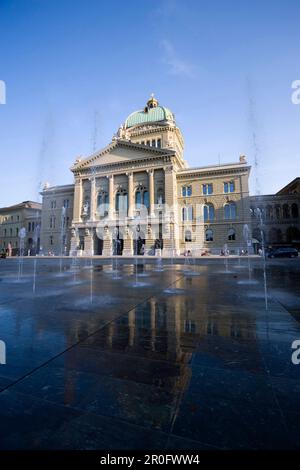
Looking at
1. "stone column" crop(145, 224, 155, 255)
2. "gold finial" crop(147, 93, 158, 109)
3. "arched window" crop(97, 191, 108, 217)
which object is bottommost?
"stone column" crop(145, 224, 155, 255)

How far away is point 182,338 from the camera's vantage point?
3.33 m

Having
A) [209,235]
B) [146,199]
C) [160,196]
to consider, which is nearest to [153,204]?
[160,196]

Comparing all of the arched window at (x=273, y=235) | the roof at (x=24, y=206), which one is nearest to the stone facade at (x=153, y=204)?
the arched window at (x=273, y=235)

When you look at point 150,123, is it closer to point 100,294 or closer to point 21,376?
point 100,294

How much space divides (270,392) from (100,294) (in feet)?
17.4

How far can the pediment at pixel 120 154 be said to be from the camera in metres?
39.0

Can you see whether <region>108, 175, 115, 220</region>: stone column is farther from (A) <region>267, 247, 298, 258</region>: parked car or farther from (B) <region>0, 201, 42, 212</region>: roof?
(B) <region>0, 201, 42, 212</region>: roof

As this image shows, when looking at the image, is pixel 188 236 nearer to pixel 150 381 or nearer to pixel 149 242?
pixel 149 242

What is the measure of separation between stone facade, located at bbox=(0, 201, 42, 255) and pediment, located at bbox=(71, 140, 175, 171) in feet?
78.5

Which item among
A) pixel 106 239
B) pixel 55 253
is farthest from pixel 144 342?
pixel 55 253

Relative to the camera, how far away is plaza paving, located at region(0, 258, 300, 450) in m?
1.52

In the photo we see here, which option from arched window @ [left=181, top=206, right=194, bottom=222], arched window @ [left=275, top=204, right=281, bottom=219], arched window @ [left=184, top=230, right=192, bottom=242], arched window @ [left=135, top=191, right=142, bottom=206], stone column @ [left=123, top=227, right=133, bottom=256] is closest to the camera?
stone column @ [left=123, top=227, right=133, bottom=256]

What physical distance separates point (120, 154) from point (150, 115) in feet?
55.0

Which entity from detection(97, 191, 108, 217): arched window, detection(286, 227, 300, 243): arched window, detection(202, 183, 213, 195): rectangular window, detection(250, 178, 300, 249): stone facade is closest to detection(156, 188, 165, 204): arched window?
detection(202, 183, 213, 195): rectangular window
